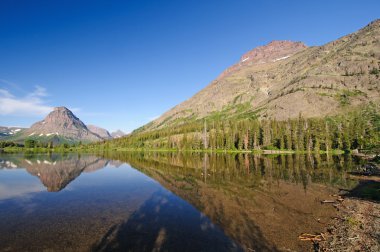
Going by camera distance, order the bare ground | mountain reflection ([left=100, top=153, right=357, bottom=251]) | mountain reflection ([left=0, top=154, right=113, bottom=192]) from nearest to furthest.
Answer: the bare ground
mountain reflection ([left=100, top=153, right=357, bottom=251])
mountain reflection ([left=0, top=154, right=113, bottom=192])

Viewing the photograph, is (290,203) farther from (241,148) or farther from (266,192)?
(241,148)

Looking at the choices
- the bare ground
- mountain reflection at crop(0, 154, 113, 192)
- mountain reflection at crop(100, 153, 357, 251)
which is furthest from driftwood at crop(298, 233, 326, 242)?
mountain reflection at crop(0, 154, 113, 192)

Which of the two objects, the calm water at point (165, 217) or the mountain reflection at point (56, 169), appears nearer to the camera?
the calm water at point (165, 217)

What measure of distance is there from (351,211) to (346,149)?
141455mm

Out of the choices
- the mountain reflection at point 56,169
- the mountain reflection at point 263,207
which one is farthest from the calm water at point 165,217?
the mountain reflection at point 56,169

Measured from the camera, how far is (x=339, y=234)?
19.9 meters

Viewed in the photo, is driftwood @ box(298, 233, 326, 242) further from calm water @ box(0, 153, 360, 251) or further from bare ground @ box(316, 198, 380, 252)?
calm water @ box(0, 153, 360, 251)

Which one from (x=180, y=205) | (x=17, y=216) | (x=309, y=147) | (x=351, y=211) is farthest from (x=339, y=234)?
(x=309, y=147)

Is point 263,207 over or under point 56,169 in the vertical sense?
under

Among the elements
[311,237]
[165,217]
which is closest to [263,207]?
[311,237]

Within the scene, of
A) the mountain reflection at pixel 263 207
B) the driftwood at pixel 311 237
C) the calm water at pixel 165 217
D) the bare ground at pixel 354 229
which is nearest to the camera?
the bare ground at pixel 354 229

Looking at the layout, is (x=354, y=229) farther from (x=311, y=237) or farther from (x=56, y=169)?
(x=56, y=169)

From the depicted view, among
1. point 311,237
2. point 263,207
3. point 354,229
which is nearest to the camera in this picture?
point 311,237

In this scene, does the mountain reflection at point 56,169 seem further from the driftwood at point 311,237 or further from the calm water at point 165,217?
the driftwood at point 311,237
